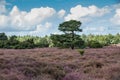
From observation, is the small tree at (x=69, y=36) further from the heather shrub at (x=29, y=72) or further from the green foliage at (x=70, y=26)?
the heather shrub at (x=29, y=72)

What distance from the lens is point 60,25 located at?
73250 mm

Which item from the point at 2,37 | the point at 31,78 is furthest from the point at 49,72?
the point at 2,37

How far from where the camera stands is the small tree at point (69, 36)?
70500mm

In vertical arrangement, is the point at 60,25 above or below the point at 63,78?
above

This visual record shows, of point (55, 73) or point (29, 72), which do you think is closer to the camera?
point (29, 72)

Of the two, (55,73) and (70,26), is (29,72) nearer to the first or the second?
(55,73)

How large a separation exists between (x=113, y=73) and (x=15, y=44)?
5983cm

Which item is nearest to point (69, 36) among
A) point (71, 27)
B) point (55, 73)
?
point (71, 27)

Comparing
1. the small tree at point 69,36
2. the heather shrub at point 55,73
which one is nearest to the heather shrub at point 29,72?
the heather shrub at point 55,73

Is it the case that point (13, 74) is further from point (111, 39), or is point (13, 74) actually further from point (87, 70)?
point (111, 39)

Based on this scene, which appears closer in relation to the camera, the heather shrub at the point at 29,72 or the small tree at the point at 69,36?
the heather shrub at the point at 29,72

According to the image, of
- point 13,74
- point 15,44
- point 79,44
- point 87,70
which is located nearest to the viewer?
point 13,74

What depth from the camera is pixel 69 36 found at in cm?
7094

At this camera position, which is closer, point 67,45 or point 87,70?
point 87,70
